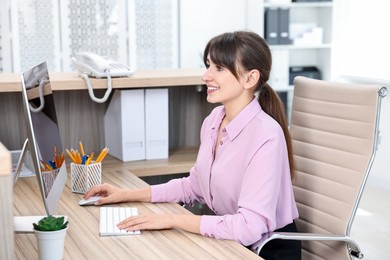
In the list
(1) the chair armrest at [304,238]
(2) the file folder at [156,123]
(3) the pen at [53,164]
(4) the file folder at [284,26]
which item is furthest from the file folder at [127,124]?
(4) the file folder at [284,26]

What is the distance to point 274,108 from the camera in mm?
1958

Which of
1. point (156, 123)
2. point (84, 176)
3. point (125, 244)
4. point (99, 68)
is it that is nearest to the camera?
point (125, 244)

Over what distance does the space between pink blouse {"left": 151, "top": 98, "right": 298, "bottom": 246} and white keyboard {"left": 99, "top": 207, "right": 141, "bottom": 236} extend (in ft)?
0.55

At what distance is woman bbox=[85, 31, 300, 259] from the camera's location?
172 cm

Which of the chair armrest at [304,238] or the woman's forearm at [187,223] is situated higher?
the woman's forearm at [187,223]

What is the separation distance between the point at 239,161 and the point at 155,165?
76 centimetres

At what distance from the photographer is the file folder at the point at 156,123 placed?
2.58m

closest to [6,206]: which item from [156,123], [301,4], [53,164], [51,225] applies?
[51,225]

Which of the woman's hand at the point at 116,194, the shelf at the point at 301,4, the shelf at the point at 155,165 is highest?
the shelf at the point at 301,4

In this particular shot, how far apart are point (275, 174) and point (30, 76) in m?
0.71

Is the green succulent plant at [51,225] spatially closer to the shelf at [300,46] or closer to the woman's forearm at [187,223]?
the woman's forearm at [187,223]

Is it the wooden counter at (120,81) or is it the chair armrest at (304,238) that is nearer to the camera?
the chair armrest at (304,238)

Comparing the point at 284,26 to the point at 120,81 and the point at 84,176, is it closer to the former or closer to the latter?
the point at 120,81

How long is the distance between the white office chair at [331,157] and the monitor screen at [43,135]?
618 mm
